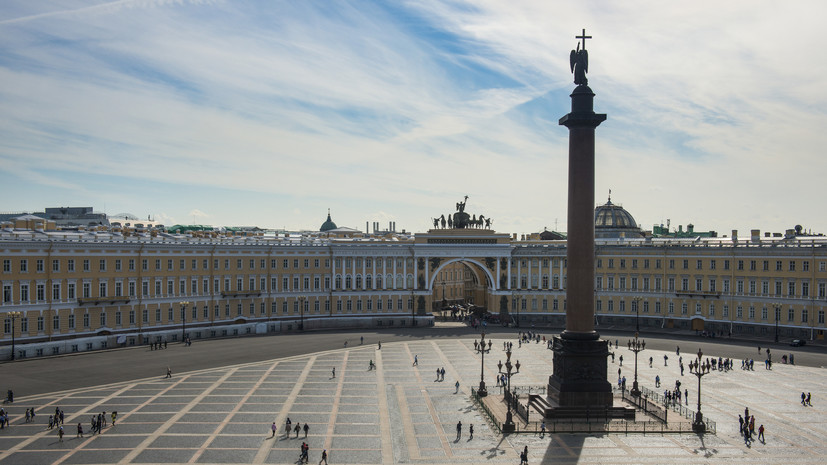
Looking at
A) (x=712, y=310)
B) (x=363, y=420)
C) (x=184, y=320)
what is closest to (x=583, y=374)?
(x=363, y=420)

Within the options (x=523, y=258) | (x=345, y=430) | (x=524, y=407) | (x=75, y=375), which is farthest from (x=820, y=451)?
(x=523, y=258)

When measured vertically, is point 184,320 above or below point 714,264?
below

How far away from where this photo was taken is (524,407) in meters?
40.6

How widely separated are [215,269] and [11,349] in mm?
23651

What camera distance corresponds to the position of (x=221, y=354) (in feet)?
199

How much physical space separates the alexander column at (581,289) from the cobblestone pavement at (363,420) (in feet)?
12.6

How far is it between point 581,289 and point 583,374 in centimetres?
512

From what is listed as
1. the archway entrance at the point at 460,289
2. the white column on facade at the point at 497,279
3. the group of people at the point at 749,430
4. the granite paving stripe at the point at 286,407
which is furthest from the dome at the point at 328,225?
the group of people at the point at 749,430

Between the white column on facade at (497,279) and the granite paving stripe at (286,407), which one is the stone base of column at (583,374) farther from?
the white column on facade at (497,279)

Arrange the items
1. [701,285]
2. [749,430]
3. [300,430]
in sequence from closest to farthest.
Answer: [749,430] < [300,430] < [701,285]

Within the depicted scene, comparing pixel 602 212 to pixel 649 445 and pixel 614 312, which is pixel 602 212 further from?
pixel 649 445

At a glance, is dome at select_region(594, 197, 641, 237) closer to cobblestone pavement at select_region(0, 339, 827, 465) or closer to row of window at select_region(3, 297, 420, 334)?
row of window at select_region(3, 297, 420, 334)

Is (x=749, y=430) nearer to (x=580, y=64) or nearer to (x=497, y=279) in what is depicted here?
(x=580, y=64)

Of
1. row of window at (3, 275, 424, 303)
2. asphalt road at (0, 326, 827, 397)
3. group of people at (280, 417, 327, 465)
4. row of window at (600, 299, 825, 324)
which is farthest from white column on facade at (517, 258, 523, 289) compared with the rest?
group of people at (280, 417, 327, 465)
